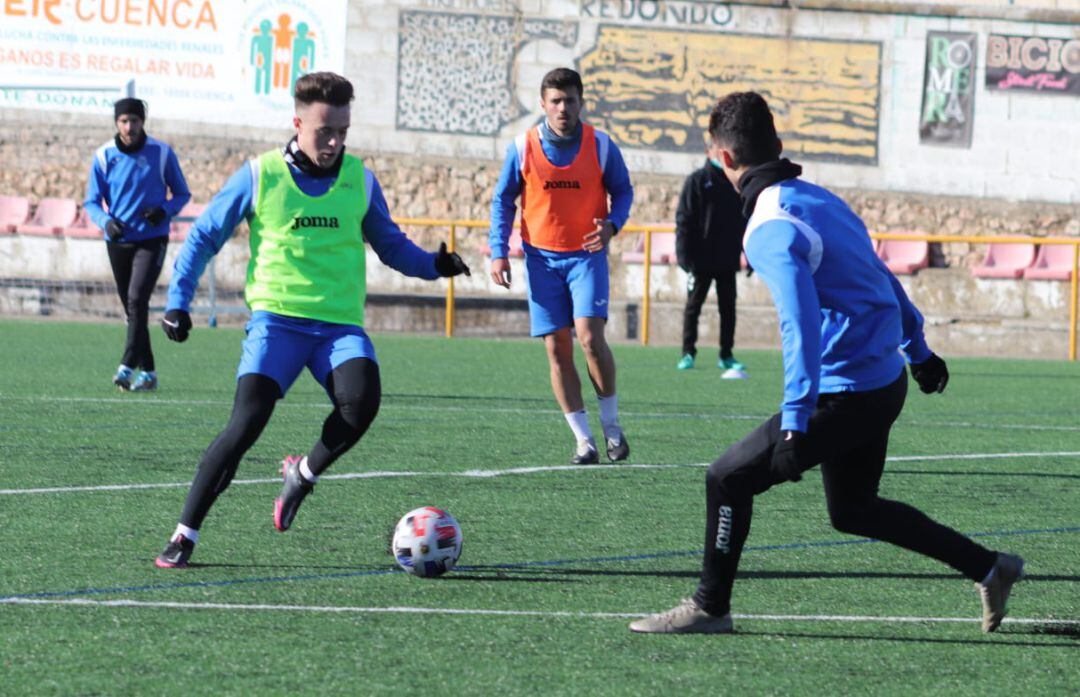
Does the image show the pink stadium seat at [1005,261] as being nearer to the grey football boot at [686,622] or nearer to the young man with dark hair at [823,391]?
the young man with dark hair at [823,391]

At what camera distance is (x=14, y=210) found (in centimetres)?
2805

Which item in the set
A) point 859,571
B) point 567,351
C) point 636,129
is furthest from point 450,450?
point 636,129

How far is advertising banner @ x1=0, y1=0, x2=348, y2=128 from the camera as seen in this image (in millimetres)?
28672

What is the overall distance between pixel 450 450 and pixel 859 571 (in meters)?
3.95

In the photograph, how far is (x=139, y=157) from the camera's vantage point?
13.4m

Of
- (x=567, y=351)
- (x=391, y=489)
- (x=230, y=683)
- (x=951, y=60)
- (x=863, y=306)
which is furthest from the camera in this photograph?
(x=951, y=60)

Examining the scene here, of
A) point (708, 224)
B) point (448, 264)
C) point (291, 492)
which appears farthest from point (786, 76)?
point (291, 492)

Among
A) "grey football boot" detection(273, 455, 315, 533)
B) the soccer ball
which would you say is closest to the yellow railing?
"grey football boot" detection(273, 455, 315, 533)

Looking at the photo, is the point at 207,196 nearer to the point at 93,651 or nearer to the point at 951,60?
the point at 951,60

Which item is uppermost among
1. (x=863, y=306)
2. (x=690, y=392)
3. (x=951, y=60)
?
(x=951, y=60)

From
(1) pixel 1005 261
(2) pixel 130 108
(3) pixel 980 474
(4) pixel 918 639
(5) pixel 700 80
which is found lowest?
(3) pixel 980 474

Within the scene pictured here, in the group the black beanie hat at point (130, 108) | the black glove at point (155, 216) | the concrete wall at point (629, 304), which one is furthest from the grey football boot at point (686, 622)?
the concrete wall at point (629, 304)

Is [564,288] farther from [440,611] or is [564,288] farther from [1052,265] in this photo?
[1052,265]

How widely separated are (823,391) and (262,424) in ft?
7.03
